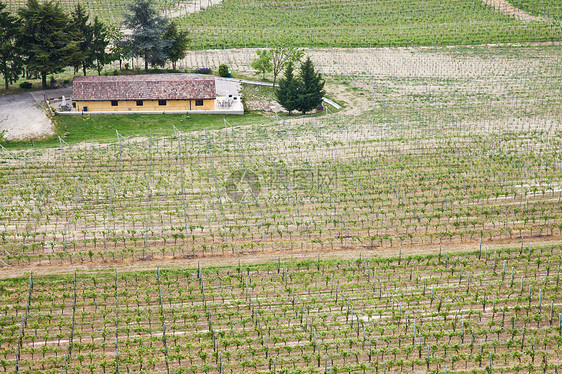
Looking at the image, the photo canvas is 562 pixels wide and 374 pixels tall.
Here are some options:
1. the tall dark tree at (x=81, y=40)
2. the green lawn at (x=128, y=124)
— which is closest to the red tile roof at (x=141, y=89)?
the green lawn at (x=128, y=124)

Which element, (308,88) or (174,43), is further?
(174,43)

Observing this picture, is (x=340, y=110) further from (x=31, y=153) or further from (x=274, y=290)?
(x=274, y=290)

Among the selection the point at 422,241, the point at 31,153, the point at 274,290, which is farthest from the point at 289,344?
the point at 31,153

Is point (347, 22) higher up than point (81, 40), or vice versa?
point (81, 40)

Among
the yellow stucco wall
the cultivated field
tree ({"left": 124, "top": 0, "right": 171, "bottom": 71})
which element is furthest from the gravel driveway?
tree ({"left": 124, "top": 0, "right": 171, "bottom": 71})

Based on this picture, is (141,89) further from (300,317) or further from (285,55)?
(300,317)

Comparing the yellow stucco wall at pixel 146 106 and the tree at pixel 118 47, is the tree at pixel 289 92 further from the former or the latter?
the tree at pixel 118 47

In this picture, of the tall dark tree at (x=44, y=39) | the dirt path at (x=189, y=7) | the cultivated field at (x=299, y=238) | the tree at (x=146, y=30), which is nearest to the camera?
the cultivated field at (x=299, y=238)

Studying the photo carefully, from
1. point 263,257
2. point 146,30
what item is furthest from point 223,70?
point 263,257
